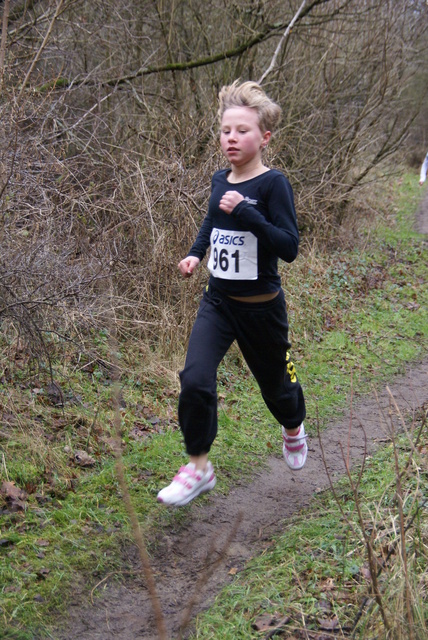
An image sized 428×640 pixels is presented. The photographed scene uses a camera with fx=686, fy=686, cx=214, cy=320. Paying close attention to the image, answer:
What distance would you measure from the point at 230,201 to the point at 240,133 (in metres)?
0.41

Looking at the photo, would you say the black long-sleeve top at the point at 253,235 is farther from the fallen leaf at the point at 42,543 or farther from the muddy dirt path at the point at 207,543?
the fallen leaf at the point at 42,543

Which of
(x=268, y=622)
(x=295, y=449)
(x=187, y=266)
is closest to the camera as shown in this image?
(x=268, y=622)

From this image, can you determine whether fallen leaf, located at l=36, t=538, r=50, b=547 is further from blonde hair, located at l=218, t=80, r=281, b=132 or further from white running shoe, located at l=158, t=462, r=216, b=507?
blonde hair, located at l=218, t=80, r=281, b=132

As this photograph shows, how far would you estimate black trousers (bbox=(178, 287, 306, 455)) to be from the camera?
3422mm

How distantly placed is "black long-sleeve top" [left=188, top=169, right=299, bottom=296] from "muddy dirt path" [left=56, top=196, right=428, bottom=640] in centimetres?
89

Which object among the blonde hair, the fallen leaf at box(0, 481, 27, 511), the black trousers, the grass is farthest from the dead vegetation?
the black trousers

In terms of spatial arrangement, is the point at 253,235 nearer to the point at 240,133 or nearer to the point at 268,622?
the point at 240,133

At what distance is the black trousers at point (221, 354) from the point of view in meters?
3.42

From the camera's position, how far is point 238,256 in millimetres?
3527

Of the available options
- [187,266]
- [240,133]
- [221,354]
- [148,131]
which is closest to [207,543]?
[221,354]

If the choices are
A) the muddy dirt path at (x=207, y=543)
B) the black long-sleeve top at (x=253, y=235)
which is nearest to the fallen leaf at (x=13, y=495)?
the muddy dirt path at (x=207, y=543)

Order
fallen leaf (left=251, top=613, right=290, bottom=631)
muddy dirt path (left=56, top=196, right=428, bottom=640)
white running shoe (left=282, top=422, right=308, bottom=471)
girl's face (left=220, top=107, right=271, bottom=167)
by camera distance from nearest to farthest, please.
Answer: fallen leaf (left=251, top=613, right=290, bottom=631), muddy dirt path (left=56, top=196, right=428, bottom=640), girl's face (left=220, top=107, right=271, bottom=167), white running shoe (left=282, top=422, right=308, bottom=471)

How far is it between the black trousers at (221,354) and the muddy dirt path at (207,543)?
0.49 m

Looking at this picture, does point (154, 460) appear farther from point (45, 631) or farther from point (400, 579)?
point (400, 579)
